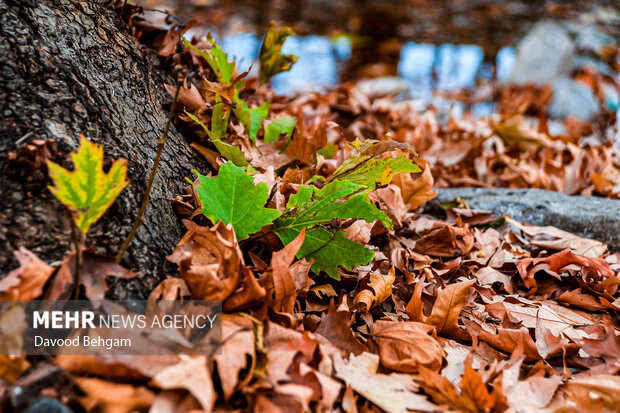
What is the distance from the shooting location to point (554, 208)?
6.01 ft

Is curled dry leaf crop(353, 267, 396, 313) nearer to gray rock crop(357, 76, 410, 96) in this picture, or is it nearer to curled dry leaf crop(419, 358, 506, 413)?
curled dry leaf crop(419, 358, 506, 413)

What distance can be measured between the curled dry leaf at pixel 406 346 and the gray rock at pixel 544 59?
5.74m

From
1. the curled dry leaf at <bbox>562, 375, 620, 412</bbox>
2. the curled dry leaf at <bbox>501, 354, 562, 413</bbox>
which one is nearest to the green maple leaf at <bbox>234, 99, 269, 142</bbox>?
the curled dry leaf at <bbox>501, 354, 562, 413</bbox>

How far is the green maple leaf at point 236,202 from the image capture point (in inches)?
41.0

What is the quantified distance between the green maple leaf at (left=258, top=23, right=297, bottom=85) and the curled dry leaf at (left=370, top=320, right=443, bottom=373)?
1086 mm

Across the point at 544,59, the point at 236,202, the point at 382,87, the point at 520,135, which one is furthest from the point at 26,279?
the point at 544,59

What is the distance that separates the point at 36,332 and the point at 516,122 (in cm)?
253

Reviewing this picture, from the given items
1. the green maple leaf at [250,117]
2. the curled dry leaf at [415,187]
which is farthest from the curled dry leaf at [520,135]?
the green maple leaf at [250,117]

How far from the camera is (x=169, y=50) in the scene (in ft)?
5.06

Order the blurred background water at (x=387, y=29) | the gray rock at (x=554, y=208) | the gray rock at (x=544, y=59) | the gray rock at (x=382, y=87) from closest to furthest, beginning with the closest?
1. the gray rock at (x=554, y=208)
2. the gray rock at (x=382, y=87)
3. the gray rock at (x=544, y=59)
4. the blurred background water at (x=387, y=29)

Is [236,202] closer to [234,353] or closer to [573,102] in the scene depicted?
[234,353]

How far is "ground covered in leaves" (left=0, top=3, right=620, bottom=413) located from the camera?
30.7 inches

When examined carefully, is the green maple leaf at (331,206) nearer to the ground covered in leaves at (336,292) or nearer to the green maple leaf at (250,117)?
the ground covered in leaves at (336,292)

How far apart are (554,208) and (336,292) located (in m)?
1.21
